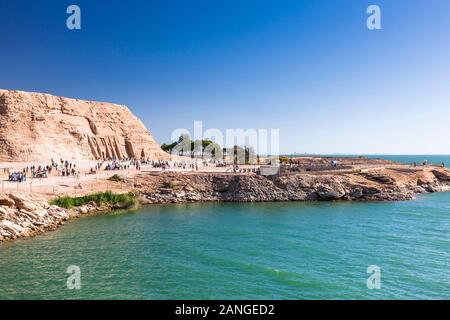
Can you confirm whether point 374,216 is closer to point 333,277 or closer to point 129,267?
point 333,277

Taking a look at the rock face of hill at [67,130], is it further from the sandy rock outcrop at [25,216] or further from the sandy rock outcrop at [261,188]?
the sandy rock outcrop at [25,216]

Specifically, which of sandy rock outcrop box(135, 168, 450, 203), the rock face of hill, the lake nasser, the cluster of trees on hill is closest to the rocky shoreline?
sandy rock outcrop box(135, 168, 450, 203)

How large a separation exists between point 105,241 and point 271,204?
64.7ft

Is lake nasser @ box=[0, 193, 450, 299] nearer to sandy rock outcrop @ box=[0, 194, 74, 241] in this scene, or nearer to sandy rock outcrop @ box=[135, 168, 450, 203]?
sandy rock outcrop @ box=[0, 194, 74, 241]

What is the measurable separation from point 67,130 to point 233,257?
49480 mm

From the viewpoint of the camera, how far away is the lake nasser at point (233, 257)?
14258 mm

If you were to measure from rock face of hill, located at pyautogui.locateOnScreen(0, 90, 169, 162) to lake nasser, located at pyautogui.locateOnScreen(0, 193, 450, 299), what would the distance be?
29.9 m

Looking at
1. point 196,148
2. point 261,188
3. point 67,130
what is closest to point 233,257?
point 261,188

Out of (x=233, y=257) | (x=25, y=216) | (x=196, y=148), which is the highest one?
(x=196, y=148)

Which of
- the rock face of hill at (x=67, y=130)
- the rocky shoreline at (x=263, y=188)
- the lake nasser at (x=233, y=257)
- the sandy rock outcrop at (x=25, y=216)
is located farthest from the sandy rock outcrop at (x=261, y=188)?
the rock face of hill at (x=67, y=130)

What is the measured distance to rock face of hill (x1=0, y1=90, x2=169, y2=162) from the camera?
51219 mm

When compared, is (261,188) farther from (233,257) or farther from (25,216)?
(25,216)

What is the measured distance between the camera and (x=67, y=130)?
5850cm

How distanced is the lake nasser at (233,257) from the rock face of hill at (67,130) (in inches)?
1178
